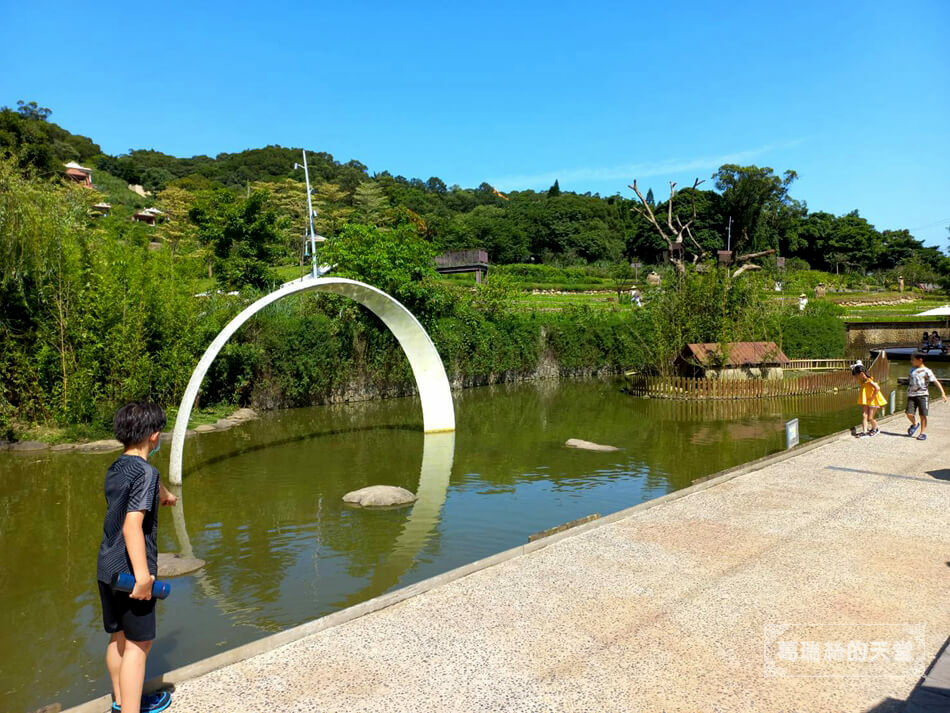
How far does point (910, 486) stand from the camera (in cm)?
923

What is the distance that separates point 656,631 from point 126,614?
Result: 353cm

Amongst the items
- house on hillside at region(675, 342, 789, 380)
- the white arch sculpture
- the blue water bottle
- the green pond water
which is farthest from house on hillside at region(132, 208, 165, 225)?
the blue water bottle

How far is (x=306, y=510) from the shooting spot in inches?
407

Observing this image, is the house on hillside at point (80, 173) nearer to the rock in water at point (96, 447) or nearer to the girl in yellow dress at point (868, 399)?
the rock in water at point (96, 447)

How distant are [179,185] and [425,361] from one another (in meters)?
60.9

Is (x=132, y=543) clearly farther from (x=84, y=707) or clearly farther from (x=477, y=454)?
(x=477, y=454)

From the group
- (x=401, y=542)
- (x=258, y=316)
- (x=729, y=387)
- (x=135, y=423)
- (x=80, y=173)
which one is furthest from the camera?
(x=80, y=173)

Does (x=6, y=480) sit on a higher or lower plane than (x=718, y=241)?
lower

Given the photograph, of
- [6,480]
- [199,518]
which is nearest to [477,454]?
[199,518]

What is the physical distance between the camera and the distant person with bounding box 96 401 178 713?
3504mm

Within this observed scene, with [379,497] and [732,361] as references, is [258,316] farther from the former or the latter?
[732,361]

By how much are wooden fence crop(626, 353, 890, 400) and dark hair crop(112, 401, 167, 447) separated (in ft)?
71.4

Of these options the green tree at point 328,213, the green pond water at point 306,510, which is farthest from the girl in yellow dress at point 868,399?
the green tree at point 328,213

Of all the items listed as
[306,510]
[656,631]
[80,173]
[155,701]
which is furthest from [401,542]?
[80,173]
